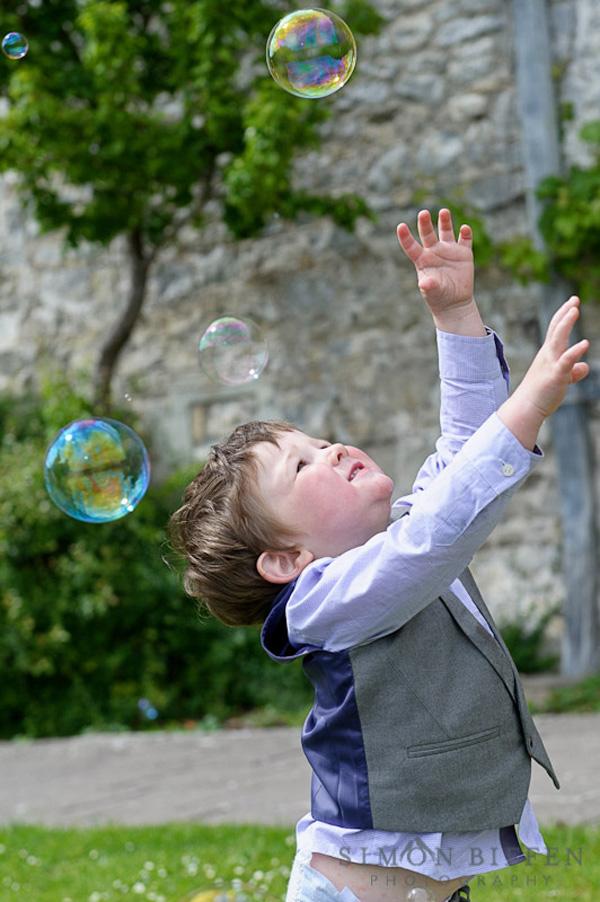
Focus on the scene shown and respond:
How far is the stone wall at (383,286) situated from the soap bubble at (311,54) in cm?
357

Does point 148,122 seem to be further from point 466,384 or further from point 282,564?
point 282,564

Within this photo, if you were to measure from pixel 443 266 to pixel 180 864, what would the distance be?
91.9 inches

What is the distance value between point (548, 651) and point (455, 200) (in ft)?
8.01

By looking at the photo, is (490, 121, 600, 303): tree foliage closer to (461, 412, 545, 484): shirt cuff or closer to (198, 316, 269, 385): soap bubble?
(198, 316, 269, 385): soap bubble

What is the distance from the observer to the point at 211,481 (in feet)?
7.02

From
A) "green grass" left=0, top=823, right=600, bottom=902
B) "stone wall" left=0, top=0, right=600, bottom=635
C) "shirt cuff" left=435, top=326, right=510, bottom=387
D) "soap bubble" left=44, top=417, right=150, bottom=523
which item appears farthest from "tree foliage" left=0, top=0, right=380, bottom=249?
"shirt cuff" left=435, top=326, right=510, bottom=387

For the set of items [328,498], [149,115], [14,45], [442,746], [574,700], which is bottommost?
[574,700]

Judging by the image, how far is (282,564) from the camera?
202cm

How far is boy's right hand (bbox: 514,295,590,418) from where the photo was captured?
5.49 feet

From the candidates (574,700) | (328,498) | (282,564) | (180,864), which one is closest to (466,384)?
(328,498)

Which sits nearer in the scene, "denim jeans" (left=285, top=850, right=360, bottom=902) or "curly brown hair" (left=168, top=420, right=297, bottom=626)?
"denim jeans" (left=285, top=850, right=360, bottom=902)

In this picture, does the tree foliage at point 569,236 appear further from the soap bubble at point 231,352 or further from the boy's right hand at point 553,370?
the boy's right hand at point 553,370

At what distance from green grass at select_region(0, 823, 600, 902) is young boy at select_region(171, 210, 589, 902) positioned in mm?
1044

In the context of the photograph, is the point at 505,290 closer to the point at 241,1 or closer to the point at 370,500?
the point at 241,1
